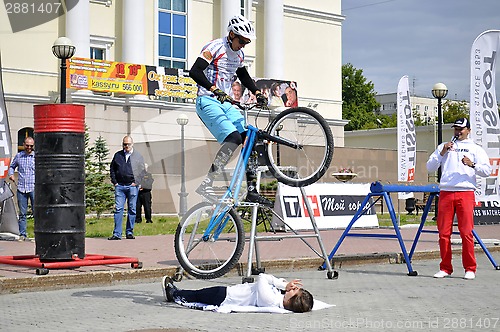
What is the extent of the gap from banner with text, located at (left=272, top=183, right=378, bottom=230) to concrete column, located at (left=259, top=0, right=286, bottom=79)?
2594 cm

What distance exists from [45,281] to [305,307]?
12.0 ft

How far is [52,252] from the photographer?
10.5 metres

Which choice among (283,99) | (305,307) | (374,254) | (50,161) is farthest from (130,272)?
(283,99)

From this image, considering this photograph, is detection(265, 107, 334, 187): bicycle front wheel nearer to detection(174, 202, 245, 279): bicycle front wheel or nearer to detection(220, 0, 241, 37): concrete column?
detection(174, 202, 245, 279): bicycle front wheel

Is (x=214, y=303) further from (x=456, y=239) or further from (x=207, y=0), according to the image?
(x=207, y=0)

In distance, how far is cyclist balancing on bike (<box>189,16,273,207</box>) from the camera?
8.84 m

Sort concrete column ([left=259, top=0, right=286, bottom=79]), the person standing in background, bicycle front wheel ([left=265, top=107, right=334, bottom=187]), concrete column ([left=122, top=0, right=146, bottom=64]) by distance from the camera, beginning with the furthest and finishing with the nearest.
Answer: concrete column ([left=259, top=0, right=286, bottom=79]) → concrete column ([left=122, top=0, right=146, bottom=64]) → the person standing in background → bicycle front wheel ([left=265, top=107, right=334, bottom=187])

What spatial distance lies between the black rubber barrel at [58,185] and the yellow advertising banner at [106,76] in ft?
88.3

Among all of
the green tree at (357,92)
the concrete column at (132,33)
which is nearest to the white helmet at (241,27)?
the concrete column at (132,33)

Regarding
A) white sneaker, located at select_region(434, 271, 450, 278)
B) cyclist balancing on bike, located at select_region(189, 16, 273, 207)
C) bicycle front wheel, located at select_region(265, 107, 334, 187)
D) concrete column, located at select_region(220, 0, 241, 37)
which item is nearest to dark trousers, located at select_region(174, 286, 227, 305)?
cyclist balancing on bike, located at select_region(189, 16, 273, 207)

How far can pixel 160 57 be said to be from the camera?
148 feet

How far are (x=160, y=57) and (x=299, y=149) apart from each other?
120 ft

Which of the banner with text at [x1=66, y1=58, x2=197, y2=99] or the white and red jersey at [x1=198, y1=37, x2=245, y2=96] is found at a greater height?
the banner with text at [x1=66, y1=58, x2=197, y2=99]

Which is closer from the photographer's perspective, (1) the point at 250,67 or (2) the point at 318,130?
(2) the point at 318,130
